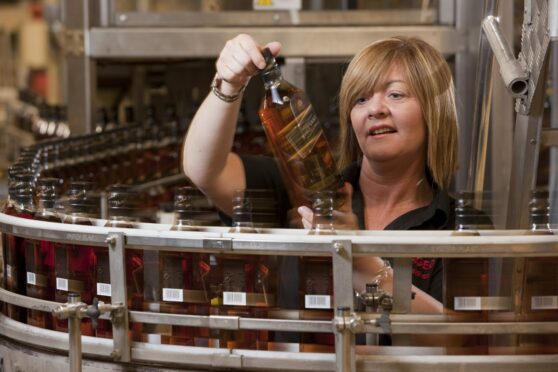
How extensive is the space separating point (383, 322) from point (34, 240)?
1.90 feet

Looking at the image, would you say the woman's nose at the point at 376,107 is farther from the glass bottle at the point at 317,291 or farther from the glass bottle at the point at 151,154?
the glass bottle at the point at 151,154

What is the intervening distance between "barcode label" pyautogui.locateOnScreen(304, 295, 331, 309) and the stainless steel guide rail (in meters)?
0.05

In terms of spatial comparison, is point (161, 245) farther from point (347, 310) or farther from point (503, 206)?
point (503, 206)

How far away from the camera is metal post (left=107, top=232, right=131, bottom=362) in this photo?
4.94 ft

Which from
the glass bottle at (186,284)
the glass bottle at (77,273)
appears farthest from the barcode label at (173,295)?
the glass bottle at (77,273)

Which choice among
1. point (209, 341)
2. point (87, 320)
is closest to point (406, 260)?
point (209, 341)

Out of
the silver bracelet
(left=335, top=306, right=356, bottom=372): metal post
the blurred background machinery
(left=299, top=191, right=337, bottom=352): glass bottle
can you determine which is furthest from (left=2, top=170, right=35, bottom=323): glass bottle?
the blurred background machinery

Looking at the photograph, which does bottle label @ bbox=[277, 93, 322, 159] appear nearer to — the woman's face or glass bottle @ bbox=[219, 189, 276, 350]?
the woman's face

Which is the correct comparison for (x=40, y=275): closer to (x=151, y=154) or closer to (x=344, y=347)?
(x=344, y=347)

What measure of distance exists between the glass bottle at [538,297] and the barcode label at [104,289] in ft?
1.81

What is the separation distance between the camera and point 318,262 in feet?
4.93

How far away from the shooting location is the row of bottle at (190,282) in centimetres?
152

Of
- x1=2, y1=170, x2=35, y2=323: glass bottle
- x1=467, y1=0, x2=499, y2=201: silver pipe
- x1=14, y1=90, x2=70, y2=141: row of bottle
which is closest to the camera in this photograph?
x1=2, y1=170, x2=35, y2=323: glass bottle

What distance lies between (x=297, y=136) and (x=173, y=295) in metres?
0.35
